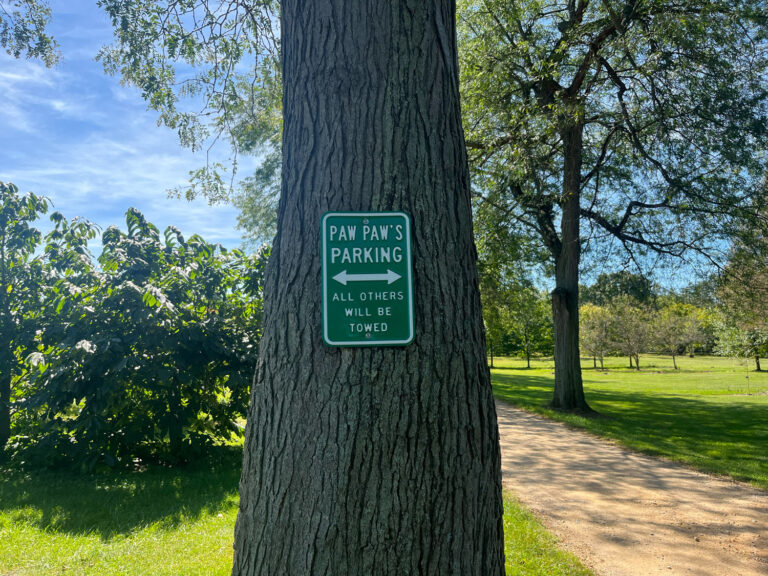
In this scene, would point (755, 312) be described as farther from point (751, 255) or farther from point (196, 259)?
point (196, 259)

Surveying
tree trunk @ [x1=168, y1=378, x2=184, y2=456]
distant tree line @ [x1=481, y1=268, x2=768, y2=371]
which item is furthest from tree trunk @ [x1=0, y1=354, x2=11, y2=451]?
distant tree line @ [x1=481, y1=268, x2=768, y2=371]

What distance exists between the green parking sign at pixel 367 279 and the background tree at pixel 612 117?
26.7ft

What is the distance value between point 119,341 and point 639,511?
6242 millimetres

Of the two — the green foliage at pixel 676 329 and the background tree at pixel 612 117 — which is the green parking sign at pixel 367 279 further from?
the green foliage at pixel 676 329

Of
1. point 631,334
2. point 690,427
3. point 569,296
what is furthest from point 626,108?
point 631,334

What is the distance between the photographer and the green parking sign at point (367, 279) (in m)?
1.83

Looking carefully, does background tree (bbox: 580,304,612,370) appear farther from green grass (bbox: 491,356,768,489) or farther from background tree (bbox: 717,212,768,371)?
background tree (bbox: 717,212,768,371)

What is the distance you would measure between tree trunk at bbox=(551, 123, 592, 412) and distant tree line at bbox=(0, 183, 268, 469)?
9.18 metres

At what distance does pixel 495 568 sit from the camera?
1.98 m

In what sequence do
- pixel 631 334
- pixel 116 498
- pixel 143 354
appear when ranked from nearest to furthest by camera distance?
pixel 116 498 → pixel 143 354 → pixel 631 334

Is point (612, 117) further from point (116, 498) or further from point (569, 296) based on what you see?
point (116, 498)

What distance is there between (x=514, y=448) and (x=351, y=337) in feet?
27.9

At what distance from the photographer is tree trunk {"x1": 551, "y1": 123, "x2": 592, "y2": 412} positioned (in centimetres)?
1362

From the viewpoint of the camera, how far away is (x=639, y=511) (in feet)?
19.5
